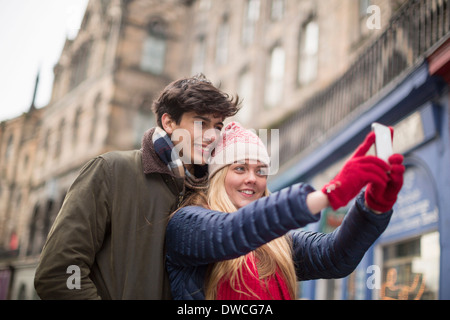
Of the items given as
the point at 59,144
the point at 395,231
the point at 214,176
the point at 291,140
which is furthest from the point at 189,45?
the point at 214,176

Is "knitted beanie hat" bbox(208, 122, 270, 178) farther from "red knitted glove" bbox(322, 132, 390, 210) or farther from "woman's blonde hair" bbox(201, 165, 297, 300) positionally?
"red knitted glove" bbox(322, 132, 390, 210)

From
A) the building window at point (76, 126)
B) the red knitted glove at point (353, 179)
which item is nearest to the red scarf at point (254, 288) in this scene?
the red knitted glove at point (353, 179)

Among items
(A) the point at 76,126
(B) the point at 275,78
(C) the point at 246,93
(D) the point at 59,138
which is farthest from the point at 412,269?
(D) the point at 59,138

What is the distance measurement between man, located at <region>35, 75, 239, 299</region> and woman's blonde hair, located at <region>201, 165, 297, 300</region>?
156 millimetres

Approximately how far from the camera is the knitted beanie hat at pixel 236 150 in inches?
96.2

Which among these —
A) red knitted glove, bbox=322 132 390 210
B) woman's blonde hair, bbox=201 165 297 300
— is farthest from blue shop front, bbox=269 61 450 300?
red knitted glove, bbox=322 132 390 210

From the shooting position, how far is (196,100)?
93.0 inches

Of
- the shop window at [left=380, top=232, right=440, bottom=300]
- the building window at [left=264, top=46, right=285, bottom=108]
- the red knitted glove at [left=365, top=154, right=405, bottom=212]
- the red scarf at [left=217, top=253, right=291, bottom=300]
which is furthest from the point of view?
the building window at [left=264, top=46, right=285, bottom=108]

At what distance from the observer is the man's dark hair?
2373mm

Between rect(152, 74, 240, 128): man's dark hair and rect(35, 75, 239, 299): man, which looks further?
rect(152, 74, 240, 128): man's dark hair

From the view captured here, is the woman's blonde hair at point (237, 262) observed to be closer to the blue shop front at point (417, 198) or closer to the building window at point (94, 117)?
the blue shop front at point (417, 198)

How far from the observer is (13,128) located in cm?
3234

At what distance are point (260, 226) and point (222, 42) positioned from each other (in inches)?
783

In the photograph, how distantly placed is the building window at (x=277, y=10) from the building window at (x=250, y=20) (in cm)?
100
